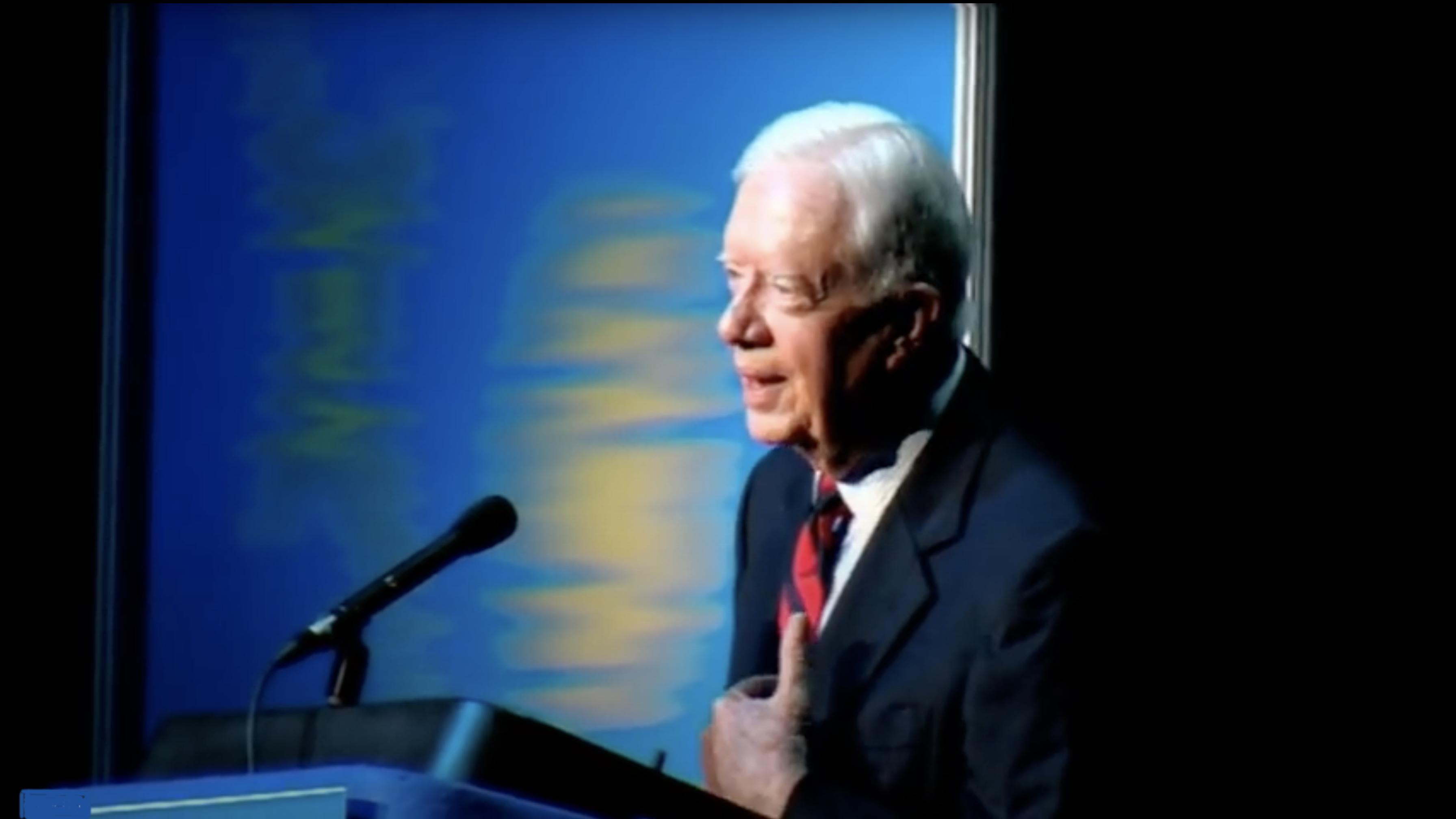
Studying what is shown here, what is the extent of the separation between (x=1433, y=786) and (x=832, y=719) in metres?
1.30

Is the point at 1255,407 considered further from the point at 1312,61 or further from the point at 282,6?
the point at 282,6

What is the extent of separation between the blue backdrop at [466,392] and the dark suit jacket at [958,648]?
0.89 metres

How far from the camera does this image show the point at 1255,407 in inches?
113

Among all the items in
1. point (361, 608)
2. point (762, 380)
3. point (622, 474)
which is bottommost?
point (622, 474)

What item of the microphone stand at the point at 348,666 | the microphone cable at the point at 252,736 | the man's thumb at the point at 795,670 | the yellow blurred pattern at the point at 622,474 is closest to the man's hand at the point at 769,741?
the man's thumb at the point at 795,670

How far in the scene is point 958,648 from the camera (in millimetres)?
1924

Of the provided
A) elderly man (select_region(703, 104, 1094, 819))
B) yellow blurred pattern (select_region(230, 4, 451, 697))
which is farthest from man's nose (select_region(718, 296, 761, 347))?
yellow blurred pattern (select_region(230, 4, 451, 697))

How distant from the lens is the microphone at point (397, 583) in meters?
1.67

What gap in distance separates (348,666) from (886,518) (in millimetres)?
641

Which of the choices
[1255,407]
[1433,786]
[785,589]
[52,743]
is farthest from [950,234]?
[52,743]

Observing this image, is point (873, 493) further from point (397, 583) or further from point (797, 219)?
point (397, 583)

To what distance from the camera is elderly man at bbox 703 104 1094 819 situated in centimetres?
187

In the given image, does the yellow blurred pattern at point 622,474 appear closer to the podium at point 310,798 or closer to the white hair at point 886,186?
the white hair at point 886,186

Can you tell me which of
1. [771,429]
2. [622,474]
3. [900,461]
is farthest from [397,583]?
[622,474]
